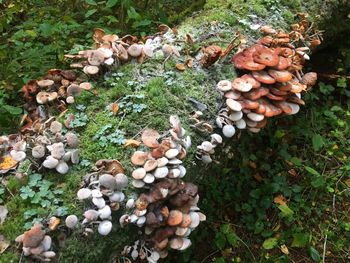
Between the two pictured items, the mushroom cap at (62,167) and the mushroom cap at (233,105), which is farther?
the mushroom cap at (233,105)

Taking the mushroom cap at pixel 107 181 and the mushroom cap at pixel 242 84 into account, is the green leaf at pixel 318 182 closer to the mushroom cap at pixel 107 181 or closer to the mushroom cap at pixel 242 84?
the mushroom cap at pixel 242 84

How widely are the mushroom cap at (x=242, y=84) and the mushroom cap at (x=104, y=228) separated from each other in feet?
4.18

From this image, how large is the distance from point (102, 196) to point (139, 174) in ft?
0.78

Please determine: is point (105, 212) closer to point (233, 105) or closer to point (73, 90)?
point (73, 90)

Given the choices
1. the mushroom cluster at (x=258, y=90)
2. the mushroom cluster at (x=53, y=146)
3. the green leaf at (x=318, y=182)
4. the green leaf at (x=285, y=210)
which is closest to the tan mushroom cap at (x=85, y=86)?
the mushroom cluster at (x=53, y=146)

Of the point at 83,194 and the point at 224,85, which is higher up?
the point at 224,85

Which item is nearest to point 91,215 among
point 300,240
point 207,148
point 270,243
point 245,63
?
point 207,148

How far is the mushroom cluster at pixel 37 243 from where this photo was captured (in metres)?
2.05

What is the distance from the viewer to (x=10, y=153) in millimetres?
2459

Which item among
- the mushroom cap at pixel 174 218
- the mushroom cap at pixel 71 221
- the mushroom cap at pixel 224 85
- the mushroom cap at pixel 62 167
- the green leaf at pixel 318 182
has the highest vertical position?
the mushroom cap at pixel 224 85

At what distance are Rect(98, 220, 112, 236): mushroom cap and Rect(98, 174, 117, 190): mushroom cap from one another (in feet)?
0.63

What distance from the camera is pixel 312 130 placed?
452 centimetres

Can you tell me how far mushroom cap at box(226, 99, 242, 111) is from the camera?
278 centimetres

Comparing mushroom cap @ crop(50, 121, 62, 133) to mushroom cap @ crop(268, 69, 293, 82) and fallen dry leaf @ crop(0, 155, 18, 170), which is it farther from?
mushroom cap @ crop(268, 69, 293, 82)
